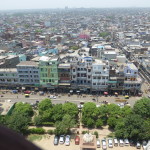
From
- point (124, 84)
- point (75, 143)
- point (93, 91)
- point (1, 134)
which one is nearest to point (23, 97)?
point (93, 91)

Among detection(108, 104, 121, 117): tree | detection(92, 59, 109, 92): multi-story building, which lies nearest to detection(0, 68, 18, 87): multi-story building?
detection(92, 59, 109, 92): multi-story building

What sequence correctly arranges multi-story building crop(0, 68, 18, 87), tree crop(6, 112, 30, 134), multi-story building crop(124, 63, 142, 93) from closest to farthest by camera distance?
tree crop(6, 112, 30, 134), multi-story building crop(124, 63, 142, 93), multi-story building crop(0, 68, 18, 87)

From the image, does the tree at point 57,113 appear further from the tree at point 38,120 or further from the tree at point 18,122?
the tree at point 18,122

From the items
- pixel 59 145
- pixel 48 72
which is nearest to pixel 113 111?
pixel 59 145

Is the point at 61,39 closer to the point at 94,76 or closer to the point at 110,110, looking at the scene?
the point at 94,76

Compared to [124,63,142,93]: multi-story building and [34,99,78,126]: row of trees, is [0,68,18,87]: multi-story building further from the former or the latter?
[124,63,142,93]: multi-story building

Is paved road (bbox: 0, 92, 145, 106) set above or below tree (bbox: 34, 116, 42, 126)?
below

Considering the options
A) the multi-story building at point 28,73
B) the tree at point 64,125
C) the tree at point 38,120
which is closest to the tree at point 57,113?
the tree at point 64,125
